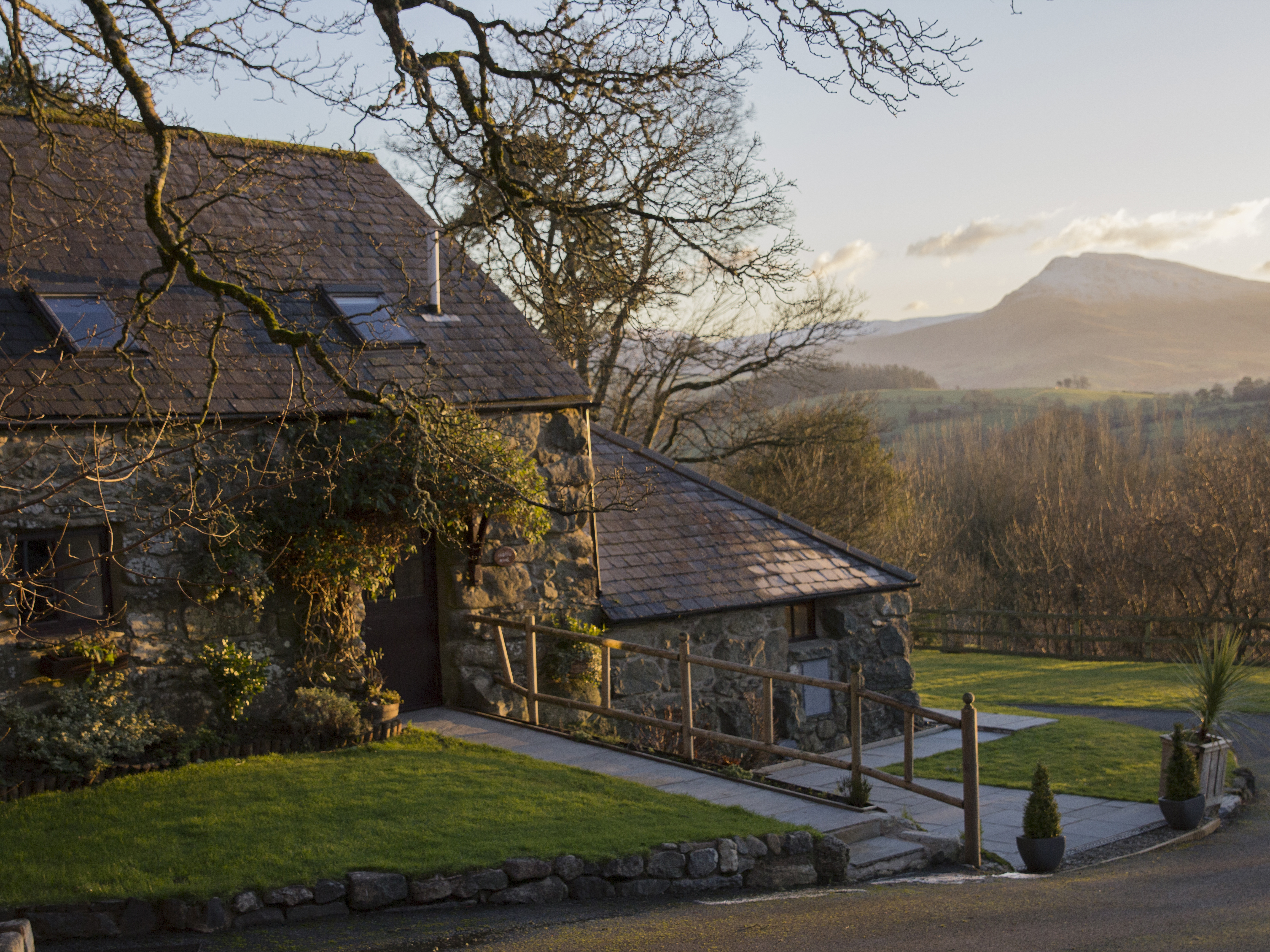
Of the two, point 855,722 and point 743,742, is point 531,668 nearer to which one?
point 743,742

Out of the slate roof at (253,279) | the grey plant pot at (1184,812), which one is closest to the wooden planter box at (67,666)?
the slate roof at (253,279)

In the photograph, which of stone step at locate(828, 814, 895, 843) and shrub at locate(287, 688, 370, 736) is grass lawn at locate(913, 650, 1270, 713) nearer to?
stone step at locate(828, 814, 895, 843)

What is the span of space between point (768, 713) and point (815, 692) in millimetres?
4633

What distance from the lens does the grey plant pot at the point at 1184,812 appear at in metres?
10.5

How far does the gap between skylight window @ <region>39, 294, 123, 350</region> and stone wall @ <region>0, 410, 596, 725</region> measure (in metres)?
1.31

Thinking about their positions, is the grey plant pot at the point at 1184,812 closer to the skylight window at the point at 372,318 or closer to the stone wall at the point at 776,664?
the stone wall at the point at 776,664

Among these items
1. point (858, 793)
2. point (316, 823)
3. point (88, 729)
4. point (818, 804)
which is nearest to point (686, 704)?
point (818, 804)

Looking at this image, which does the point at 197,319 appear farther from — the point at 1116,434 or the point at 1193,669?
the point at 1116,434

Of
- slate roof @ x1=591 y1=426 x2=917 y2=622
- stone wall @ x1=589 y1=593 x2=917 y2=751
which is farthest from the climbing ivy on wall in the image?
stone wall @ x1=589 y1=593 x2=917 y2=751

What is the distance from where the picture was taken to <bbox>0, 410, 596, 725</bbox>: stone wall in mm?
9664

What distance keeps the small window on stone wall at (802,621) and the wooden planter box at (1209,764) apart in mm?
5132

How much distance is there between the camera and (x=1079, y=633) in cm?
2550

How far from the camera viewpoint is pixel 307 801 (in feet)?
28.5

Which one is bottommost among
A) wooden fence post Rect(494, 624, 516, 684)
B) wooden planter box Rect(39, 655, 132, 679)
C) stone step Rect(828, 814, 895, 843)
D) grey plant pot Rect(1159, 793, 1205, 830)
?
grey plant pot Rect(1159, 793, 1205, 830)
